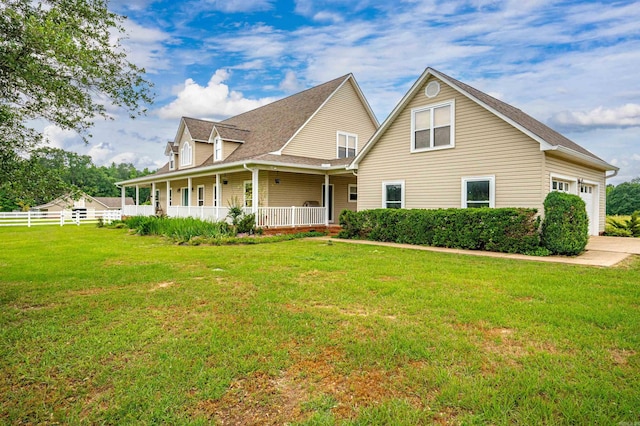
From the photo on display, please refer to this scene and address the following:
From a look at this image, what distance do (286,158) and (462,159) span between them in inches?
317

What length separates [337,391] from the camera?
2.78 meters

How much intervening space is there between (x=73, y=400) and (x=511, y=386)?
3351 mm

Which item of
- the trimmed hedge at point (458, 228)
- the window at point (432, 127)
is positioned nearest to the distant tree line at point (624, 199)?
the window at point (432, 127)

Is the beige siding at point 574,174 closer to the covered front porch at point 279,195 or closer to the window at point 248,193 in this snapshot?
the covered front porch at point 279,195

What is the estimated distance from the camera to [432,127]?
1300 cm

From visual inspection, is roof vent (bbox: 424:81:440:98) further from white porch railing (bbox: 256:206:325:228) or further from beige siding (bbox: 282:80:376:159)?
beige siding (bbox: 282:80:376:159)

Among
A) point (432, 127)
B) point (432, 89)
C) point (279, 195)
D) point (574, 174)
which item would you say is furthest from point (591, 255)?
point (279, 195)

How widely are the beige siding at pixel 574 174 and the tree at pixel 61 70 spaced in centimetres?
1078

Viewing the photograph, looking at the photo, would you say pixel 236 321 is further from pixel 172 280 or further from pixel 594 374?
pixel 594 374

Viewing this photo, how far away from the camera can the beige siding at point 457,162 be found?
10766 mm

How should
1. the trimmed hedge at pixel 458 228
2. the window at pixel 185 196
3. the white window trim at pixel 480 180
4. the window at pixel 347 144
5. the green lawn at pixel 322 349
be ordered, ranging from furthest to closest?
the window at pixel 185 196 → the window at pixel 347 144 → the white window trim at pixel 480 180 → the trimmed hedge at pixel 458 228 → the green lawn at pixel 322 349

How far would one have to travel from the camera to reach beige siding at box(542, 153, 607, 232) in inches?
419

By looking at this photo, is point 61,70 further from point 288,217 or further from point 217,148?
point 217,148

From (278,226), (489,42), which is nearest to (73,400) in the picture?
(278,226)
